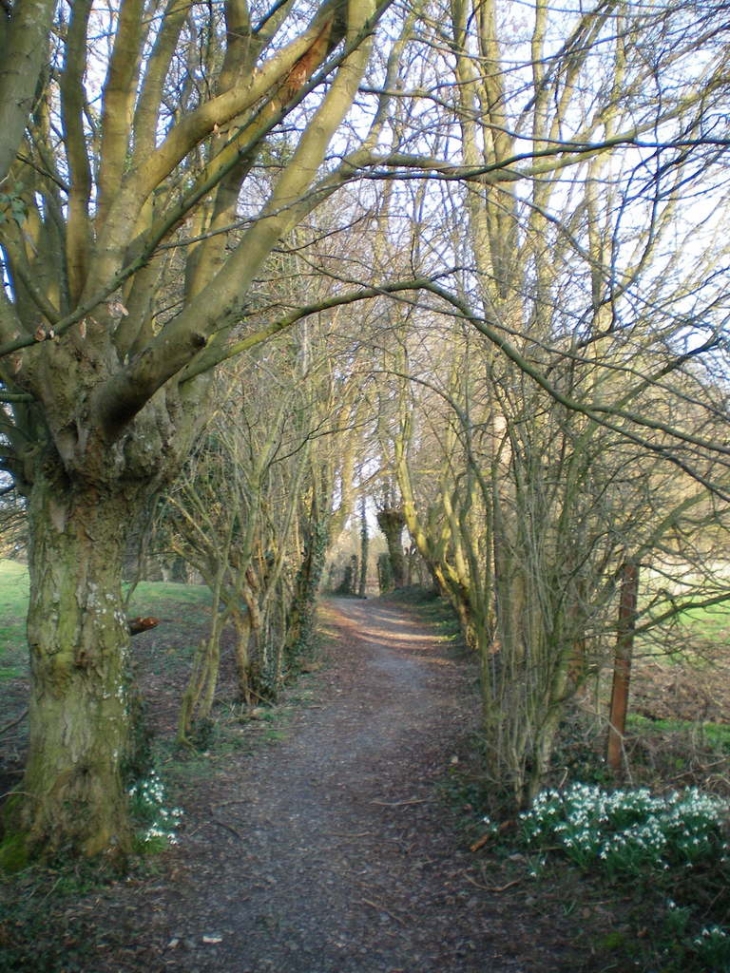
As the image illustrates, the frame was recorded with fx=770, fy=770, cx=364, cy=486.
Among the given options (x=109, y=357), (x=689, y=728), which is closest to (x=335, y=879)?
(x=689, y=728)

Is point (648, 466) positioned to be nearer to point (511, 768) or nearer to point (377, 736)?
point (511, 768)

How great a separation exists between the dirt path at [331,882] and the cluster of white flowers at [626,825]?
53 cm

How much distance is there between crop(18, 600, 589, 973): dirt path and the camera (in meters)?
4.25

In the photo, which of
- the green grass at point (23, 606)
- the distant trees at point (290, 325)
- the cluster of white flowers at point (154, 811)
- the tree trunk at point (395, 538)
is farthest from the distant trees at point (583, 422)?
the tree trunk at point (395, 538)

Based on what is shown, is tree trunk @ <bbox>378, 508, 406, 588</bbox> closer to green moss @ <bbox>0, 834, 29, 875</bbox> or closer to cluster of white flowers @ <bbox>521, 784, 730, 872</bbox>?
cluster of white flowers @ <bbox>521, 784, 730, 872</bbox>

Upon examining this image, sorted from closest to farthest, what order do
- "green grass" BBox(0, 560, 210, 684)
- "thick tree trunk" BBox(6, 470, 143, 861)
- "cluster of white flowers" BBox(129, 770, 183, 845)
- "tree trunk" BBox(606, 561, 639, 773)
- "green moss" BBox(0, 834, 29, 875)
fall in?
"green moss" BBox(0, 834, 29, 875) → "thick tree trunk" BBox(6, 470, 143, 861) → "tree trunk" BBox(606, 561, 639, 773) → "cluster of white flowers" BBox(129, 770, 183, 845) → "green grass" BBox(0, 560, 210, 684)

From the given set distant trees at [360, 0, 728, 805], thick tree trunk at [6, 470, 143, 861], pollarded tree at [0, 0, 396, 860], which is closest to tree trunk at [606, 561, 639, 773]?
distant trees at [360, 0, 728, 805]

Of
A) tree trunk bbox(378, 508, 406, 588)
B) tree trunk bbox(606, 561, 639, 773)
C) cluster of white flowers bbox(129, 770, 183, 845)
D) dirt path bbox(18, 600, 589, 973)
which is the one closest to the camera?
dirt path bbox(18, 600, 589, 973)

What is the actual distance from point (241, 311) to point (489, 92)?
4998mm

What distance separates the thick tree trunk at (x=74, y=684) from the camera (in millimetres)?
4824

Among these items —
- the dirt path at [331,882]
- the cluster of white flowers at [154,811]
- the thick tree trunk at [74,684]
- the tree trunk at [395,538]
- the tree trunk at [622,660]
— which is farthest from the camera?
the tree trunk at [395,538]

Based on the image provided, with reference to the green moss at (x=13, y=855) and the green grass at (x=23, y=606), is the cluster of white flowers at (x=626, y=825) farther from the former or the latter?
the green grass at (x=23, y=606)

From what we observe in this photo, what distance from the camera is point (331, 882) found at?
17.2 ft

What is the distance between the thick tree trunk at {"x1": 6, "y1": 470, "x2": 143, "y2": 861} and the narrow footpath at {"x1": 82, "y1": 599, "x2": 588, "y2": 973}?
1.93 feet
